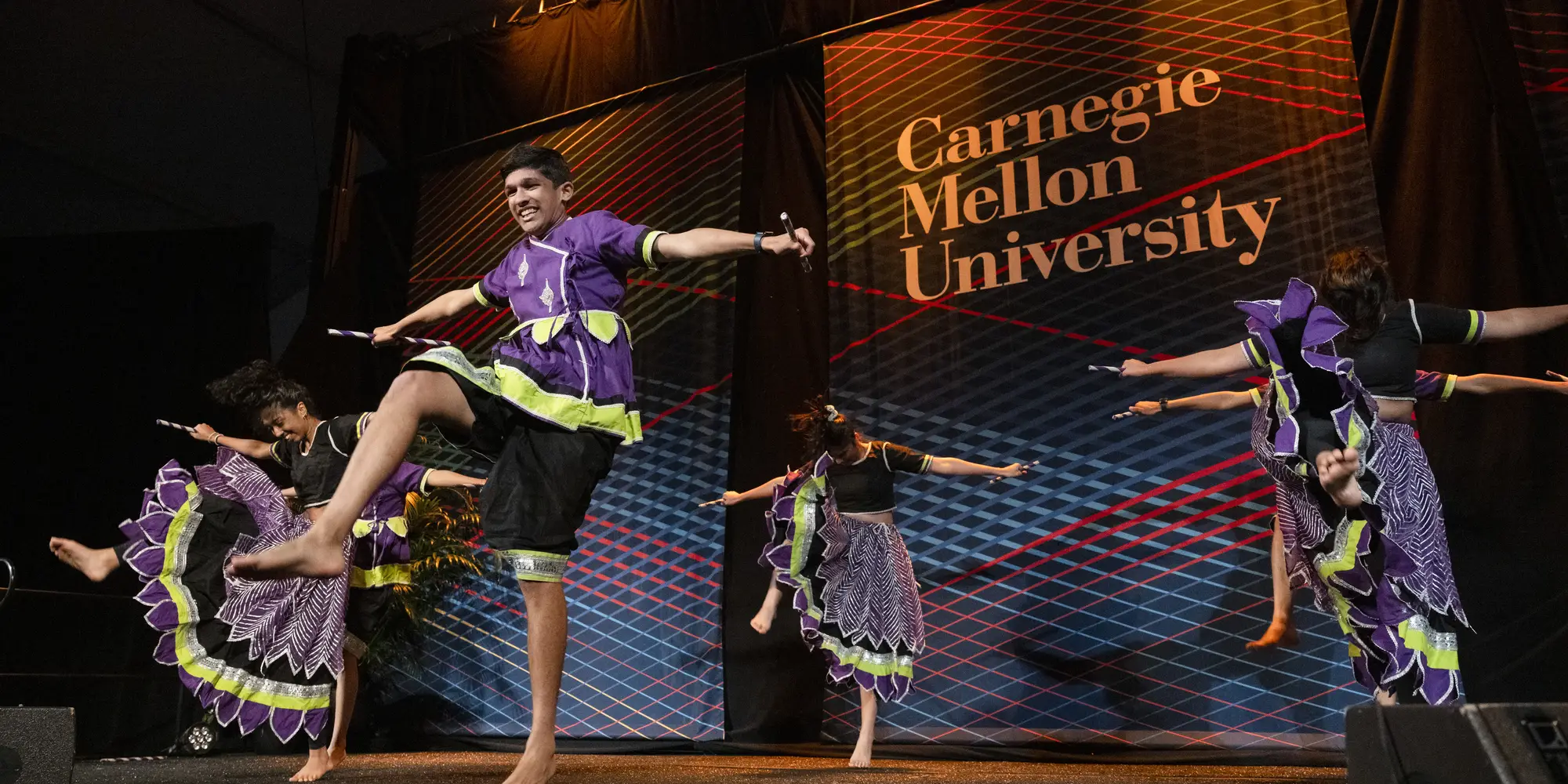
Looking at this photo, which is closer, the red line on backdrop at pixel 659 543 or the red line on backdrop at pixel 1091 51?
the red line on backdrop at pixel 1091 51

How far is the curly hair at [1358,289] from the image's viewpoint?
2.81m

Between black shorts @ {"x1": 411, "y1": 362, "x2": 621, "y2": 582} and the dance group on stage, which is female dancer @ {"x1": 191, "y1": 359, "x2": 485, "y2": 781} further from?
black shorts @ {"x1": 411, "y1": 362, "x2": 621, "y2": 582}

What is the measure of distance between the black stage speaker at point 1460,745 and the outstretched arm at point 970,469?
10.1 ft

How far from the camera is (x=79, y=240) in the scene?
6.43 metres

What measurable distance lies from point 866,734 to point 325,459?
7.62 ft

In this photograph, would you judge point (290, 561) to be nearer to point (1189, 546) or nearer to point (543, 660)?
point (543, 660)

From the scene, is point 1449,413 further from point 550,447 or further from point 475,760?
point 475,760

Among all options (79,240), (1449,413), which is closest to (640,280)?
(79,240)

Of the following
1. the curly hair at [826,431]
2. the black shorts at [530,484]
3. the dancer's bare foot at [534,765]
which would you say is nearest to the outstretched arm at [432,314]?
the black shorts at [530,484]

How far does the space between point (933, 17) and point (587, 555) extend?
11.3 feet

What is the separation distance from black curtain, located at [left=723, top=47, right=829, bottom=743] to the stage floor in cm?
44

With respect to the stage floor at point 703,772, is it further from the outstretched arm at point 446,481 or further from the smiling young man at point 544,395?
the outstretched arm at point 446,481

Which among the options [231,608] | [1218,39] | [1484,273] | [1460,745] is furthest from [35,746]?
[1218,39]

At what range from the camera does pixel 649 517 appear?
5.61 meters
